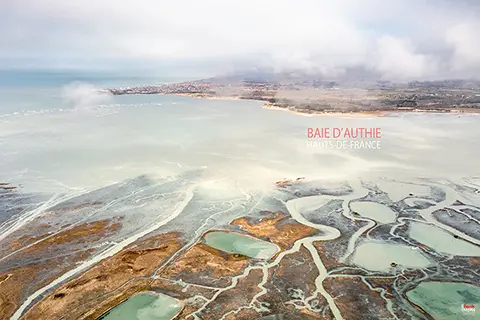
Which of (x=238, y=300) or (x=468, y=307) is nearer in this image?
(x=468, y=307)

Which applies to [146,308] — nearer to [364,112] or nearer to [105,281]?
[105,281]

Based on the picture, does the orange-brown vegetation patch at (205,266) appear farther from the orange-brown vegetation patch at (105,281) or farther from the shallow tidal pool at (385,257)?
the shallow tidal pool at (385,257)

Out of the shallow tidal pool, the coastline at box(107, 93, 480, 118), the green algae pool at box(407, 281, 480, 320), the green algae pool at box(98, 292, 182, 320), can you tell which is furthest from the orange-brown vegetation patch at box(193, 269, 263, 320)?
the coastline at box(107, 93, 480, 118)

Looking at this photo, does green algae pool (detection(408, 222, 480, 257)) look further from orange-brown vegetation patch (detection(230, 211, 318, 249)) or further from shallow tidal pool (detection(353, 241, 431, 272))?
orange-brown vegetation patch (detection(230, 211, 318, 249))

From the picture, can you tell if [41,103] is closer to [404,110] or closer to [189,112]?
[189,112]

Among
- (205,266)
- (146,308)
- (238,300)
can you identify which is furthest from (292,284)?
(146,308)

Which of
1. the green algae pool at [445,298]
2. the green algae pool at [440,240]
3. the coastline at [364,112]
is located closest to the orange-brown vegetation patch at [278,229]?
the green algae pool at [440,240]

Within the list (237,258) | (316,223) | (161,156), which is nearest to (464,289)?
(316,223)
